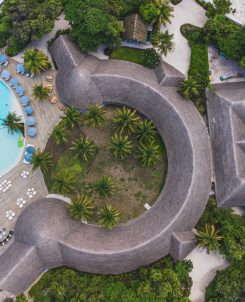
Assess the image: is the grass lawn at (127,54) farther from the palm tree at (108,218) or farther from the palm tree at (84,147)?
the palm tree at (108,218)

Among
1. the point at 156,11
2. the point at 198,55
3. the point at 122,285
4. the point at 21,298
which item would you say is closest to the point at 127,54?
the point at 156,11

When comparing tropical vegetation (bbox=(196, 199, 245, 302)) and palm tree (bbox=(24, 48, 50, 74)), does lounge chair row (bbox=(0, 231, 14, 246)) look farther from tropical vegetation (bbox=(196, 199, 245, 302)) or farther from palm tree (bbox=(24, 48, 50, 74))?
tropical vegetation (bbox=(196, 199, 245, 302))

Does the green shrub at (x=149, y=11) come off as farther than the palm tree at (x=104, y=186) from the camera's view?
Yes

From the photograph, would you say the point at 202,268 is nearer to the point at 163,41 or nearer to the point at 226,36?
the point at 163,41

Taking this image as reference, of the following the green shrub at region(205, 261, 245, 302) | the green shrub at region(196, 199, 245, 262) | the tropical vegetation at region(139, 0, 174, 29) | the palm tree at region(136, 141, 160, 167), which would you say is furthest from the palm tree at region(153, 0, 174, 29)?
the green shrub at region(205, 261, 245, 302)

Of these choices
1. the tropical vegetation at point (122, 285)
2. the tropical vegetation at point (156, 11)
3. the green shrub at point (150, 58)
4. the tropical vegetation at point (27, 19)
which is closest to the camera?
the tropical vegetation at point (122, 285)

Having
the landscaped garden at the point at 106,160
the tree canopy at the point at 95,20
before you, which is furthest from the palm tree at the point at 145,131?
the tree canopy at the point at 95,20

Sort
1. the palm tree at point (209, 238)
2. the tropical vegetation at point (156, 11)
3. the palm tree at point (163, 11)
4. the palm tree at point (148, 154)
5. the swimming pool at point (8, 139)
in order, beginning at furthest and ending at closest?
1. the swimming pool at point (8, 139)
2. the palm tree at point (163, 11)
3. the tropical vegetation at point (156, 11)
4. the palm tree at point (148, 154)
5. the palm tree at point (209, 238)
